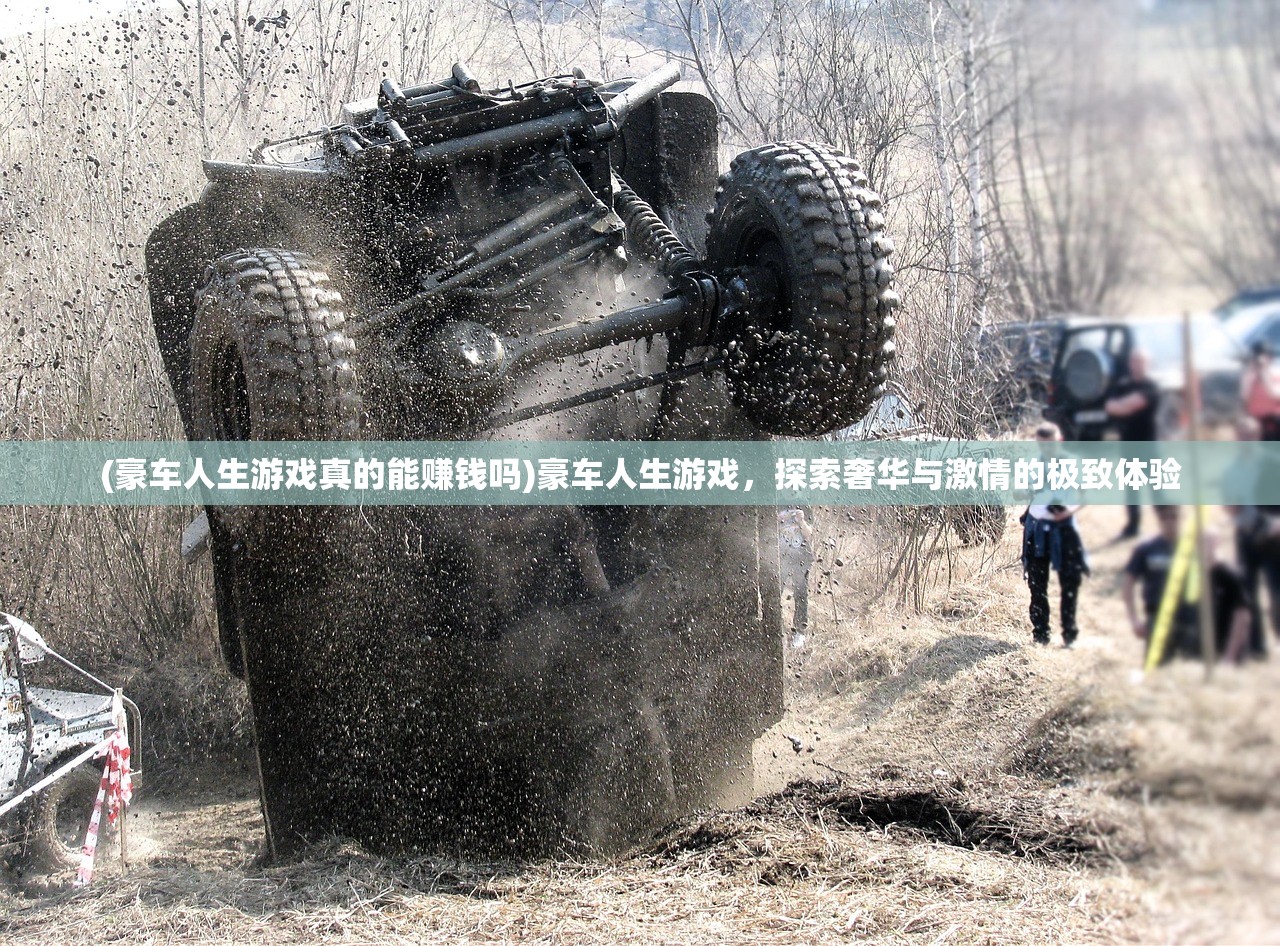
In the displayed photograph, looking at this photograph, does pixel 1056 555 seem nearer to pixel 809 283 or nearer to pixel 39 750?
pixel 809 283

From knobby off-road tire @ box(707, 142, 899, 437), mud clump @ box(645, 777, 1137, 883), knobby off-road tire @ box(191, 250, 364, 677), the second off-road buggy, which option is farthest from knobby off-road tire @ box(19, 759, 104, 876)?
knobby off-road tire @ box(707, 142, 899, 437)

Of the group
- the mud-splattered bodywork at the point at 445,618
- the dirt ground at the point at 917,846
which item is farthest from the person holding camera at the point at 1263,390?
the mud-splattered bodywork at the point at 445,618

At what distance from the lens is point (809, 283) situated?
410 centimetres

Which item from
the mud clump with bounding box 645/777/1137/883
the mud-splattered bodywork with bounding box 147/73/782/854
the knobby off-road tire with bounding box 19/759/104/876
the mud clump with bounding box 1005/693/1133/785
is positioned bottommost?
the knobby off-road tire with bounding box 19/759/104/876

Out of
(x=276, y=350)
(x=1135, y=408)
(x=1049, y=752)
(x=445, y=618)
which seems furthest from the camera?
(x=1049, y=752)

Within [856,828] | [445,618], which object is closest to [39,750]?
[445,618]

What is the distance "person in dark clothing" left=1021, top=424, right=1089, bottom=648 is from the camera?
1178 mm

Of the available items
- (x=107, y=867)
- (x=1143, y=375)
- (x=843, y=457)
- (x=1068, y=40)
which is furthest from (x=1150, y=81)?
(x=107, y=867)

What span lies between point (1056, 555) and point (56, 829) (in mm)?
6267

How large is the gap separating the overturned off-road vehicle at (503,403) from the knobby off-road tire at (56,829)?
1720 millimetres

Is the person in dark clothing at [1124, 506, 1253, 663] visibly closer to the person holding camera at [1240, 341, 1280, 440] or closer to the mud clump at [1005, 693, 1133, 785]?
the person holding camera at [1240, 341, 1280, 440]

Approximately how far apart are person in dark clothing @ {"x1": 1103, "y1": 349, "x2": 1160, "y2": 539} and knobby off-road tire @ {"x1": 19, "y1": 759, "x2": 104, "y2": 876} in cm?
564

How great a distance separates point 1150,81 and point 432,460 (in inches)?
138

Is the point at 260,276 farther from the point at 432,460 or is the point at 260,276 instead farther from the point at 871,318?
the point at 871,318
